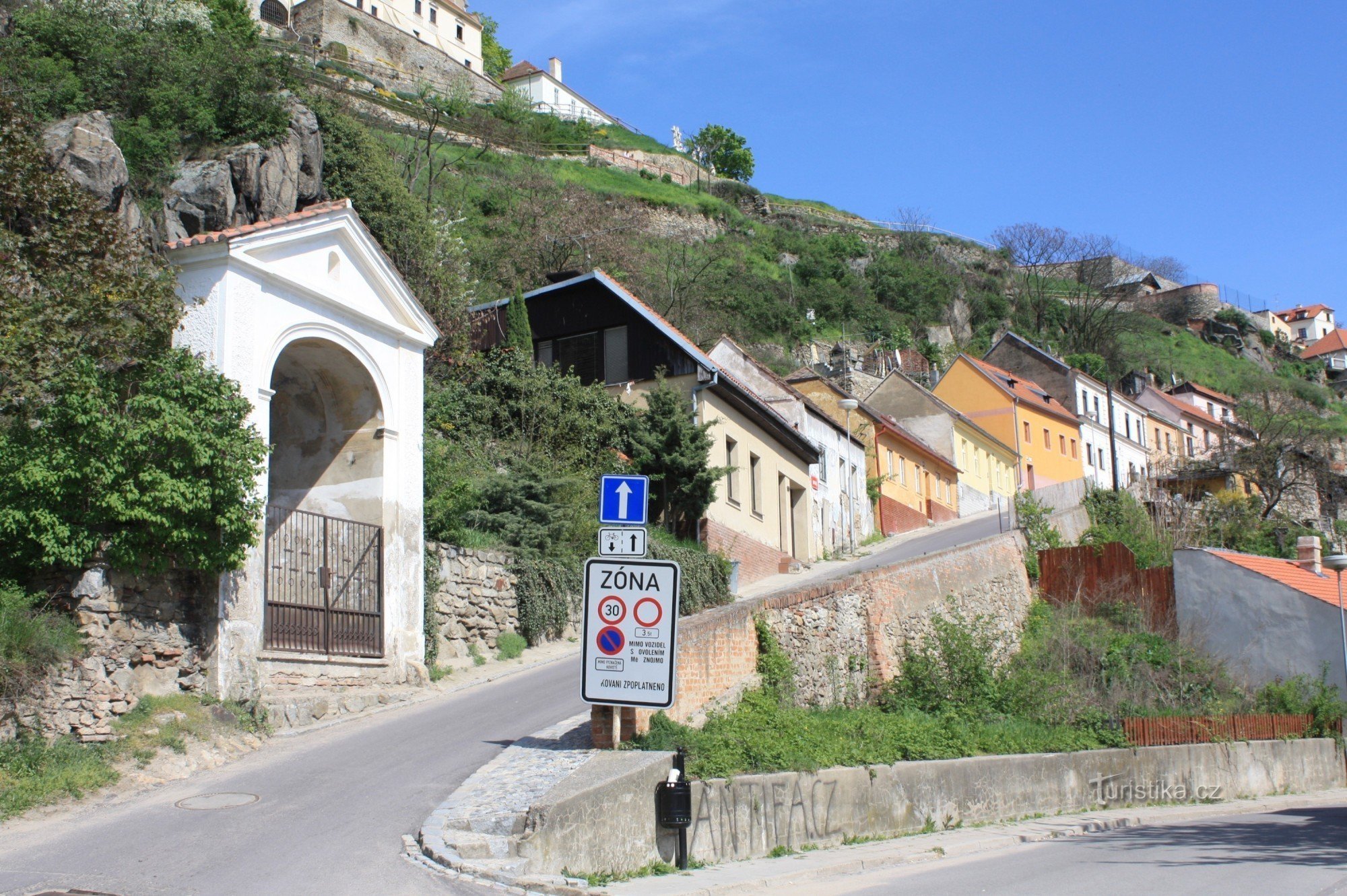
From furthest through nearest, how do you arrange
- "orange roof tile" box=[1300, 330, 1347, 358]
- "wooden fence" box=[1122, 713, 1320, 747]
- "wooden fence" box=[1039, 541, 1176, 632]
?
1. "orange roof tile" box=[1300, 330, 1347, 358]
2. "wooden fence" box=[1039, 541, 1176, 632]
3. "wooden fence" box=[1122, 713, 1320, 747]

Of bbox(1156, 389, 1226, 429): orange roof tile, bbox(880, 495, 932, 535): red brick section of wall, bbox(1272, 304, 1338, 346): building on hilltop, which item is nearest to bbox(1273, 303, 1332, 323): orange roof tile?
bbox(1272, 304, 1338, 346): building on hilltop

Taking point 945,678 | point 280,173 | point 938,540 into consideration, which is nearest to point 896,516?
point 938,540

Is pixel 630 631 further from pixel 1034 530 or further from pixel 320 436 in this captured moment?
pixel 1034 530

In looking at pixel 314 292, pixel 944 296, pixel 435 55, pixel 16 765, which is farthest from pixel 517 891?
pixel 435 55

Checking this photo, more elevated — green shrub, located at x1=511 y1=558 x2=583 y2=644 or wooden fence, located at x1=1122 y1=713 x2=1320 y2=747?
green shrub, located at x1=511 y1=558 x2=583 y2=644

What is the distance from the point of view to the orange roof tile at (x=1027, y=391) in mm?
59000

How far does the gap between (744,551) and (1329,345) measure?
106025 mm

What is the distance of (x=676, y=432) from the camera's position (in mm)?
27750

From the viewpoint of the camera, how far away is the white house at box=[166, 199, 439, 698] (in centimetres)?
1430

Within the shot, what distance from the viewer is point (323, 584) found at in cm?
1581

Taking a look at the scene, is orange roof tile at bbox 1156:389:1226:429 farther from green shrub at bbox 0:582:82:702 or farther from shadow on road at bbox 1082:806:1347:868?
green shrub at bbox 0:582:82:702

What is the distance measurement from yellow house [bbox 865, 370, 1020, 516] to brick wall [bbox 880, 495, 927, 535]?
6053 millimetres

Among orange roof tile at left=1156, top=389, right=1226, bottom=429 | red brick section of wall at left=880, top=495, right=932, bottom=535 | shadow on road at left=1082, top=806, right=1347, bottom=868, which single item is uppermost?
orange roof tile at left=1156, top=389, right=1226, bottom=429

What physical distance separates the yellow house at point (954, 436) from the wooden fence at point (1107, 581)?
2272cm
